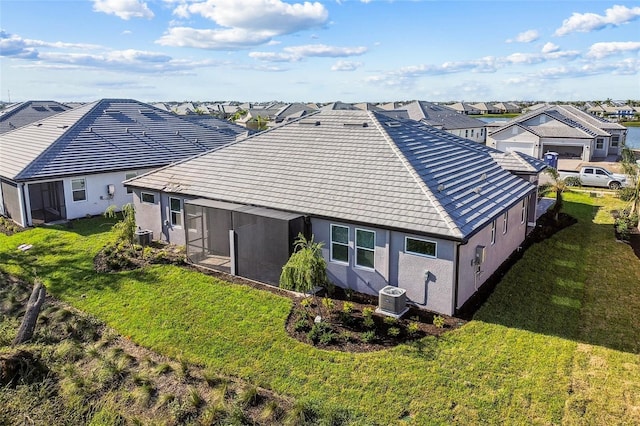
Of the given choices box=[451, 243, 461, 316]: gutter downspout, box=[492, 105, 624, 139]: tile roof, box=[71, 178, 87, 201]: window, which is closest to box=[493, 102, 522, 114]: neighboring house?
box=[492, 105, 624, 139]: tile roof

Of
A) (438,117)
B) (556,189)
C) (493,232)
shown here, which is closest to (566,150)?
(438,117)

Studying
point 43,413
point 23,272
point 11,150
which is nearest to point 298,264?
point 43,413

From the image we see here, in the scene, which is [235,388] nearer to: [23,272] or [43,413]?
[43,413]

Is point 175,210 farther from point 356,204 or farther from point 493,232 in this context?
point 493,232

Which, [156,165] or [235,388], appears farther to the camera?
[156,165]

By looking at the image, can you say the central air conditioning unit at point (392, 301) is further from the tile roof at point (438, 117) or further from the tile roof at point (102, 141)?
the tile roof at point (438, 117)

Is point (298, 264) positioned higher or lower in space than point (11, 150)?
lower
